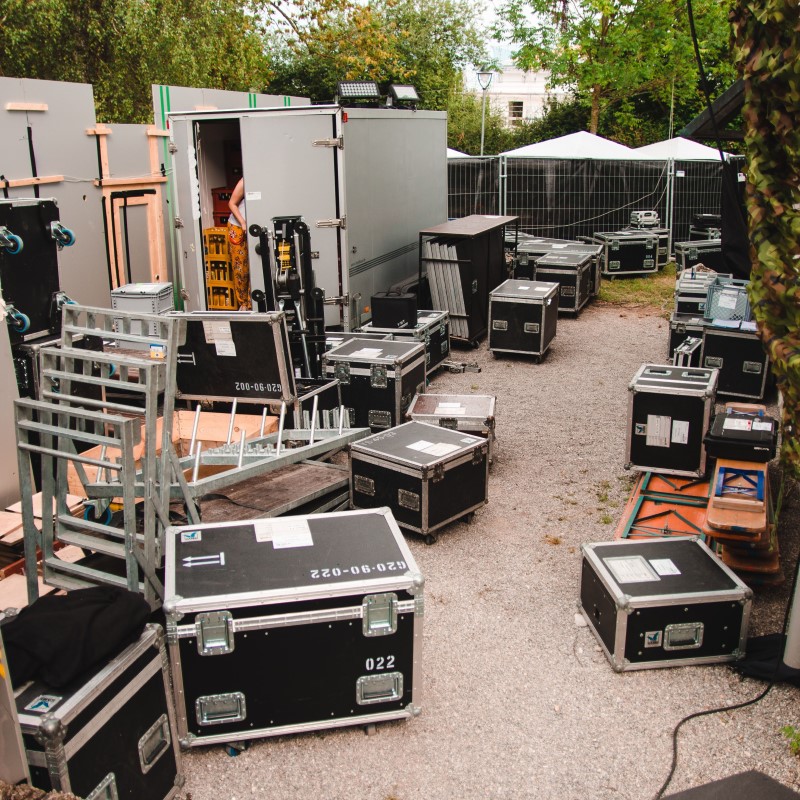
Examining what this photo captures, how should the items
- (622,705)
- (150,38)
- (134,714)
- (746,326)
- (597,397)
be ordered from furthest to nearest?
(150,38) < (597,397) < (746,326) < (622,705) < (134,714)

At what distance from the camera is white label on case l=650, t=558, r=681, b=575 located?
14.8ft

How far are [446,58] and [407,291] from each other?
77.9ft

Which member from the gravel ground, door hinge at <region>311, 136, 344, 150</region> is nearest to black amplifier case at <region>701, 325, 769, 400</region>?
the gravel ground

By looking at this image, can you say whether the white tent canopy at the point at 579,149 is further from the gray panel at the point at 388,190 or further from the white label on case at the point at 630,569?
the white label on case at the point at 630,569

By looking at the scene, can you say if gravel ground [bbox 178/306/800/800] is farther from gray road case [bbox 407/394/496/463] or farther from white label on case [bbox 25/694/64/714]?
white label on case [bbox 25/694/64/714]

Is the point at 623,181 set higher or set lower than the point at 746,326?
higher

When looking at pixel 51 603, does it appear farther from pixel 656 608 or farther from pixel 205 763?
pixel 656 608

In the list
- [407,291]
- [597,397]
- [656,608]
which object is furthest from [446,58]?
[656,608]

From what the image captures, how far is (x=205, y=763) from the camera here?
3734 mm

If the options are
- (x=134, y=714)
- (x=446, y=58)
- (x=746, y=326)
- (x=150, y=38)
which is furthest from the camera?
(x=446, y=58)

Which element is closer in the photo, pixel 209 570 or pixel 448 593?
pixel 209 570

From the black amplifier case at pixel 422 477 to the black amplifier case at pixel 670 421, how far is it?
4.32 ft

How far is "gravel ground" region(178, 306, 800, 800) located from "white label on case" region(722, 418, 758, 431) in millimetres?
704

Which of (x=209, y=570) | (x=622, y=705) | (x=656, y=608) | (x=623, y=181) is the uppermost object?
(x=623, y=181)
